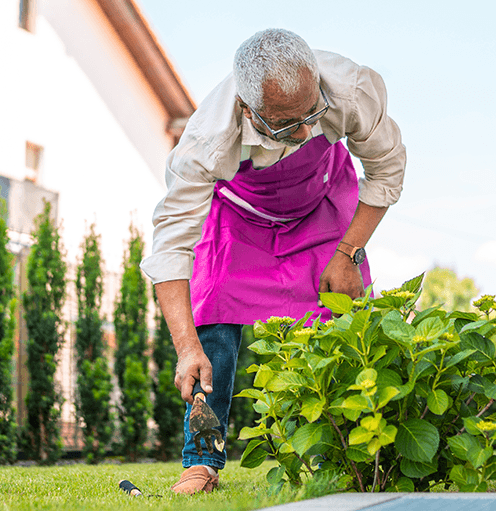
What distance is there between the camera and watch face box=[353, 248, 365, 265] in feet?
8.20

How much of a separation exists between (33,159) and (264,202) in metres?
6.17

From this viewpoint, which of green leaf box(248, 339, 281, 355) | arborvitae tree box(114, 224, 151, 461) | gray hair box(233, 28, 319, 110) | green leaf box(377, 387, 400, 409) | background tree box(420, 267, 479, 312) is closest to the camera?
green leaf box(377, 387, 400, 409)

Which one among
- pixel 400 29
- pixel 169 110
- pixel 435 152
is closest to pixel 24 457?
pixel 169 110

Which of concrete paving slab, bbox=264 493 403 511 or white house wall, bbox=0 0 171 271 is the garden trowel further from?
white house wall, bbox=0 0 171 271

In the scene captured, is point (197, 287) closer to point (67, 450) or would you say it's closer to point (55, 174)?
point (67, 450)

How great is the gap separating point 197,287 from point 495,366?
1.33m

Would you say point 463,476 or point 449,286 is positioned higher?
point 449,286

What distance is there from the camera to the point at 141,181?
9.75 metres

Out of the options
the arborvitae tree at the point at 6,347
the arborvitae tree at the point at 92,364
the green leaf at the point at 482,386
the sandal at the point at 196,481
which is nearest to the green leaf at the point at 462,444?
the green leaf at the point at 482,386

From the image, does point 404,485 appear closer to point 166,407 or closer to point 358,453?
point 358,453

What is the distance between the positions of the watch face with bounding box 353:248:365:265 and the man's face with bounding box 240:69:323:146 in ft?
2.15

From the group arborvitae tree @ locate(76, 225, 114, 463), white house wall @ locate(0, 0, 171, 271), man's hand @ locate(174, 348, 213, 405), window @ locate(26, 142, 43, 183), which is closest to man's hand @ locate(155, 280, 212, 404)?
man's hand @ locate(174, 348, 213, 405)

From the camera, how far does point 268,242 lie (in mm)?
2684

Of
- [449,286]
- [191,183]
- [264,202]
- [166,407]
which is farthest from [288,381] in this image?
[449,286]
